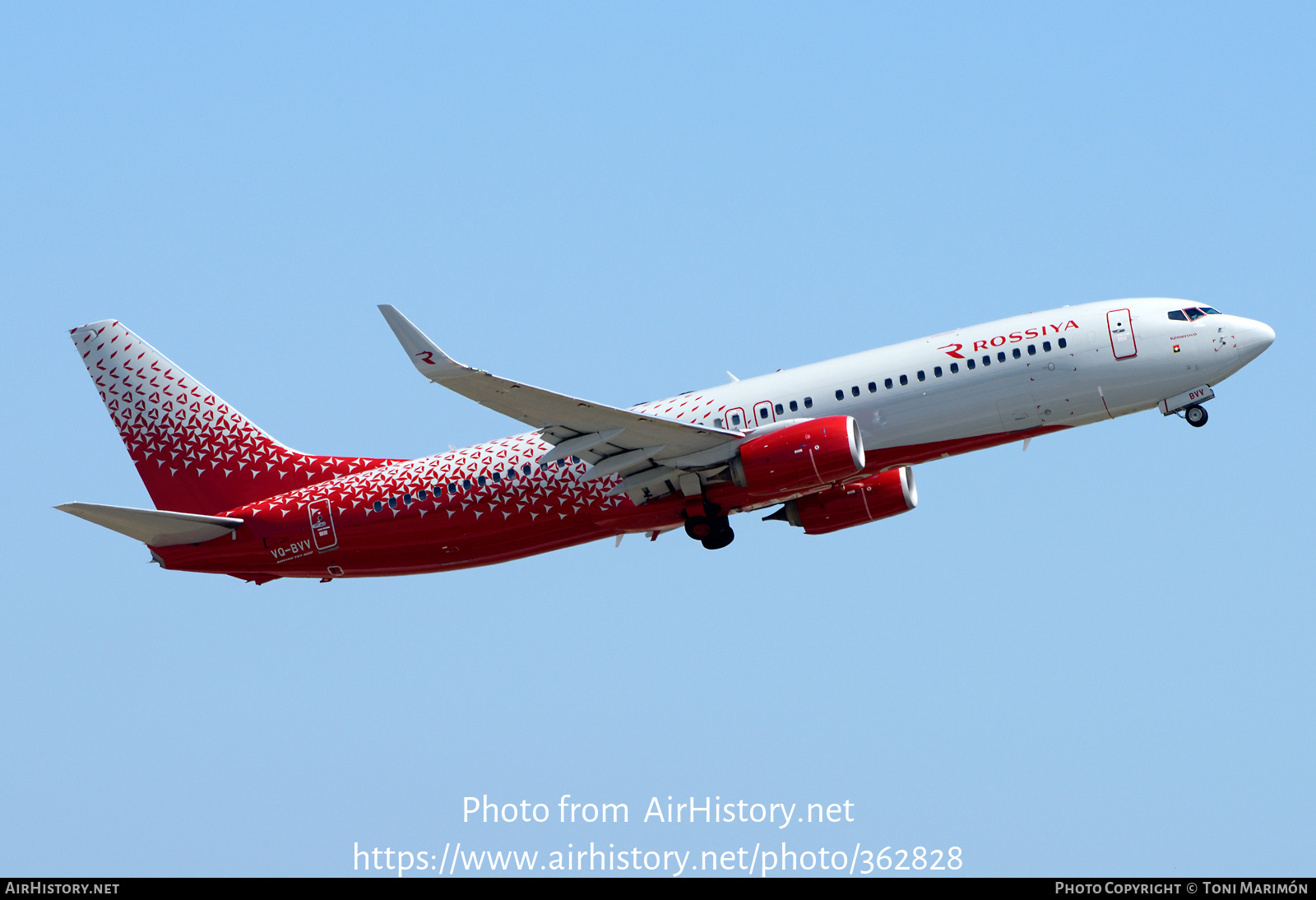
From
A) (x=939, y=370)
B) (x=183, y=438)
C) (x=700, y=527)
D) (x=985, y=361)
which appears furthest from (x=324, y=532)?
(x=985, y=361)

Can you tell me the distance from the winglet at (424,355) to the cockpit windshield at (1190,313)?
Answer: 19.4 metres

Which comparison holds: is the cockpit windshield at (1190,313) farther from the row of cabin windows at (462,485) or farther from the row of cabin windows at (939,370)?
the row of cabin windows at (462,485)

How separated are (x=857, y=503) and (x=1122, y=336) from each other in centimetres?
997

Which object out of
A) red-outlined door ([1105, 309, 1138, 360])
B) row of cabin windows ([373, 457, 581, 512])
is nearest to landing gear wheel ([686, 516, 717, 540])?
row of cabin windows ([373, 457, 581, 512])

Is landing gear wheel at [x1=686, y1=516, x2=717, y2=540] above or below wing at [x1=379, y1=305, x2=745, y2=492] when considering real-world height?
below

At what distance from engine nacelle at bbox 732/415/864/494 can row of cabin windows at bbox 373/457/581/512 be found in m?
5.35

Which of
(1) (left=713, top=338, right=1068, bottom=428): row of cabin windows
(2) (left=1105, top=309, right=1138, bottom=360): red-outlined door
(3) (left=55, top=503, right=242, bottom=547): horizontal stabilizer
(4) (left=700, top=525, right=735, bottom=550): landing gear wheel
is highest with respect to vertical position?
(2) (left=1105, top=309, right=1138, bottom=360): red-outlined door

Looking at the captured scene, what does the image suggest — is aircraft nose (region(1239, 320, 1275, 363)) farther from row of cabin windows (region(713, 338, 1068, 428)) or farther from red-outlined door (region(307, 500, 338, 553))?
red-outlined door (region(307, 500, 338, 553))

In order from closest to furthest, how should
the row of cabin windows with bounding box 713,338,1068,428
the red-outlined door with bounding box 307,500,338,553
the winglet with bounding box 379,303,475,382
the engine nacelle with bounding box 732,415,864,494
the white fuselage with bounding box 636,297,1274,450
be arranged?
the winglet with bounding box 379,303,475,382 < the engine nacelle with bounding box 732,415,864,494 < the white fuselage with bounding box 636,297,1274,450 < the row of cabin windows with bounding box 713,338,1068,428 < the red-outlined door with bounding box 307,500,338,553

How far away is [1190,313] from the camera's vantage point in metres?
43.9

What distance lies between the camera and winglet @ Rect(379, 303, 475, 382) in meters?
39.6

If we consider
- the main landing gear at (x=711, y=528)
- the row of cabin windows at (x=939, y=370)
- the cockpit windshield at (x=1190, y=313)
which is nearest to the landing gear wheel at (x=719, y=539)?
the main landing gear at (x=711, y=528)

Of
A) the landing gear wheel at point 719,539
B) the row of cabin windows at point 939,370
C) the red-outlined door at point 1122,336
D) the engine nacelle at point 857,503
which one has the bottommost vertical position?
the landing gear wheel at point 719,539

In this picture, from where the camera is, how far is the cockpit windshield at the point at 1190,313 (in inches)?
1724
